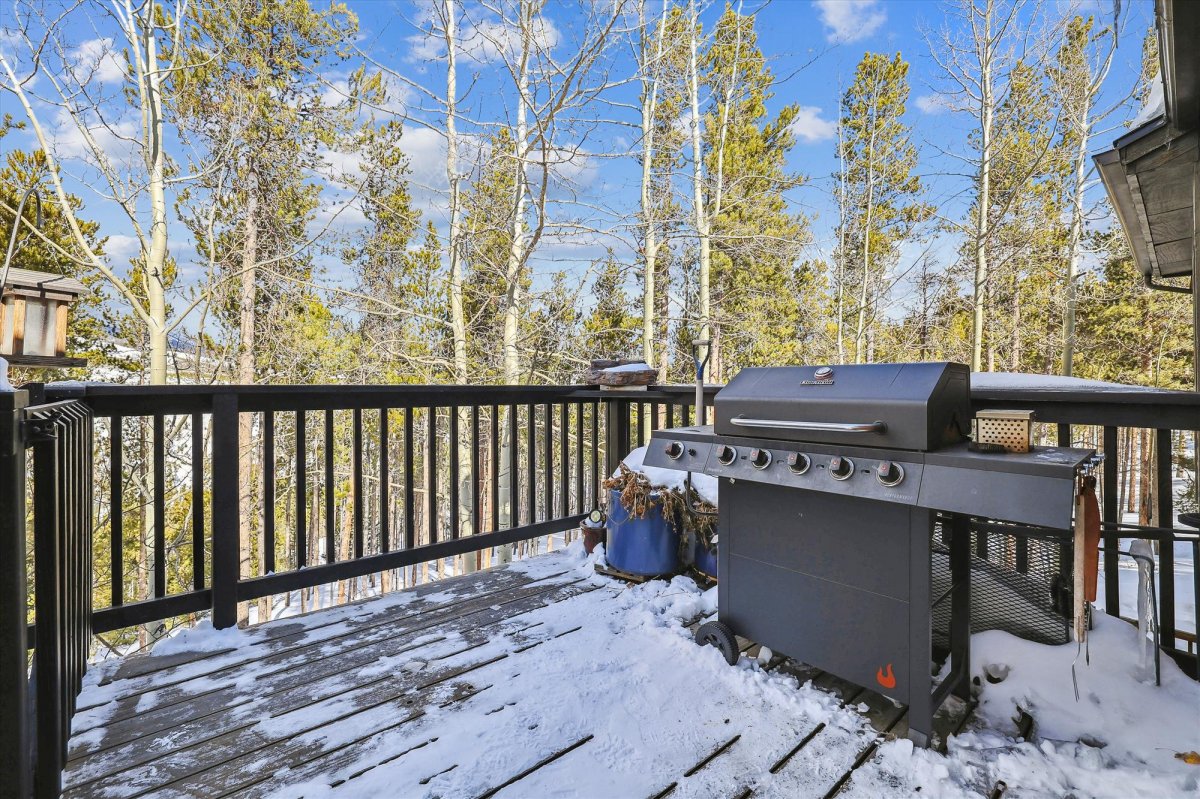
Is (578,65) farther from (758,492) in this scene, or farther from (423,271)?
(423,271)

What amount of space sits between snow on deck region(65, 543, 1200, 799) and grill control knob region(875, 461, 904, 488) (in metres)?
0.79

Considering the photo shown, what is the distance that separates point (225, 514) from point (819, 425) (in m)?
2.48

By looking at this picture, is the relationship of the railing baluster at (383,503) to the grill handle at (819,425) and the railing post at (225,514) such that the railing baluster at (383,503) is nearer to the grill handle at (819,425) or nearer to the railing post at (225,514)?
the railing post at (225,514)

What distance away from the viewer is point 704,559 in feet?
10.2

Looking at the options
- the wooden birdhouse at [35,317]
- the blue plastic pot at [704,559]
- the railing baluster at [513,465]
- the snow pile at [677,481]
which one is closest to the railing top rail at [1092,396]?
the snow pile at [677,481]

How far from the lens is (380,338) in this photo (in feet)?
29.3

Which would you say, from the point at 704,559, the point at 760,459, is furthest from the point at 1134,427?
the point at 704,559

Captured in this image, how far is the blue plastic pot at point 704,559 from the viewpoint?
307 centimetres

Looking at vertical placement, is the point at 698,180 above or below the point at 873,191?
below

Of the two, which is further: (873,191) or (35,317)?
(873,191)

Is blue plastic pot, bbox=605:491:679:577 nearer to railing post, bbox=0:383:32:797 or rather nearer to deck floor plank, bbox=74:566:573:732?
deck floor plank, bbox=74:566:573:732

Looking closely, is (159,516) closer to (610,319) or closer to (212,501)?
(212,501)

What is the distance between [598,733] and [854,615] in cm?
91

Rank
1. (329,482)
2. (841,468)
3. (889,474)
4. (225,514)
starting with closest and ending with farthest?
(889,474) → (841,468) → (225,514) → (329,482)
